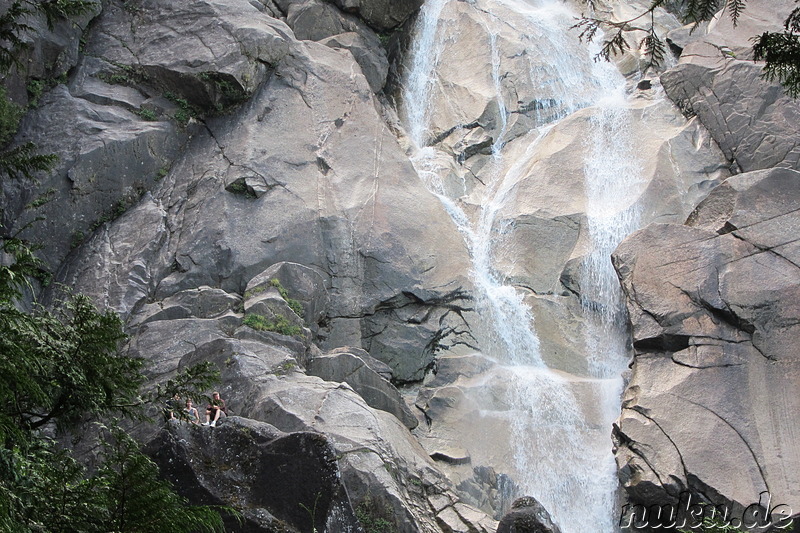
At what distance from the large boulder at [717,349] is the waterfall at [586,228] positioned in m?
1.34

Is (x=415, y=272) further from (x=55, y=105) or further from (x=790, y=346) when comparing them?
(x=55, y=105)

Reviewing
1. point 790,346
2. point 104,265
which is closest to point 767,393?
point 790,346

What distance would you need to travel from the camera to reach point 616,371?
61.9 ft

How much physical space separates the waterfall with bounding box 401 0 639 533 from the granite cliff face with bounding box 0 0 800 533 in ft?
0.43

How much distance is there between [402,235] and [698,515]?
8.94 m

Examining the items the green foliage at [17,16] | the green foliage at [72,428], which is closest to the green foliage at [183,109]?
the green foliage at [17,16]

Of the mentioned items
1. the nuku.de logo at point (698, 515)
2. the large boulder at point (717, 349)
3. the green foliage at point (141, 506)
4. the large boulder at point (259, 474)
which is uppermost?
the green foliage at point (141, 506)

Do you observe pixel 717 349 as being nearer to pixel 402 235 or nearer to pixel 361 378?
pixel 361 378

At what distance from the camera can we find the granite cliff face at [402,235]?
1509 centimetres

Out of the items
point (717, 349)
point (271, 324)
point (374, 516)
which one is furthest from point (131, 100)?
point (717, 349)

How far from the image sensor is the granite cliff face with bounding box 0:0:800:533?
49.5ft

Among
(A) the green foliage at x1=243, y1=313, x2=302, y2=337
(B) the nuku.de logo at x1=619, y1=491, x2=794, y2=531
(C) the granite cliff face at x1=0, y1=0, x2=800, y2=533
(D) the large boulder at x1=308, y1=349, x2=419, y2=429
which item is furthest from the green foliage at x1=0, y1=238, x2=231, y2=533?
(B) the nuku.de logo at x1=619, y1=491, x2=794, y2=531

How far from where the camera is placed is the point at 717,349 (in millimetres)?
16516

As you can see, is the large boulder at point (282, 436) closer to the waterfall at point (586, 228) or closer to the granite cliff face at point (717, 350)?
the waterfall at point (586, 228)
